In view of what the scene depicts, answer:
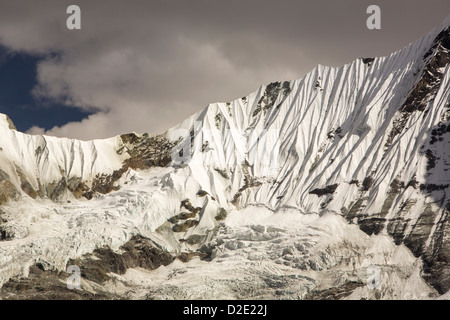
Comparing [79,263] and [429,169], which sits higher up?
[429,169]

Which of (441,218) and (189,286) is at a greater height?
(441,218)

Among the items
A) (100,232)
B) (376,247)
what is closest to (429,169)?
(376,247)

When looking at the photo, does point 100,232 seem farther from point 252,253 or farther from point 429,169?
point 429,169

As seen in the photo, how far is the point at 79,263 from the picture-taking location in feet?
572

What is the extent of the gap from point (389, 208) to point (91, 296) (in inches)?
2893

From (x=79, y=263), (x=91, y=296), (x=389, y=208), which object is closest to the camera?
(x=91, y=296)
